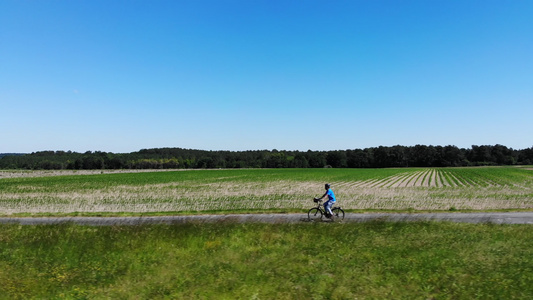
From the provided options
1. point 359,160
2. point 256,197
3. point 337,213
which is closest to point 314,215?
point 337,213

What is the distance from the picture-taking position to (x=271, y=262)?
1184cm

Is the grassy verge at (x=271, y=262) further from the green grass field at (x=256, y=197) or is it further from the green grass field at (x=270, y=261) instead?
the green grass field at (x=256, y=197)

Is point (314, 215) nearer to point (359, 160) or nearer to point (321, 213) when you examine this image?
point (321, 213)

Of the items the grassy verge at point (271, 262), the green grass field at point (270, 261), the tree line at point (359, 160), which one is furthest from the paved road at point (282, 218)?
the tree line at point (359, 160)

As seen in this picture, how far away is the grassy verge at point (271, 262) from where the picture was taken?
953 centimetres

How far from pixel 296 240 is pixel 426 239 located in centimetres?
544

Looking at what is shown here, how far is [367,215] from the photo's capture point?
22500mm

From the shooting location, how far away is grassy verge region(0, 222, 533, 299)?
9531 mm

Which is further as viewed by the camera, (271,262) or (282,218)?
(282,218)

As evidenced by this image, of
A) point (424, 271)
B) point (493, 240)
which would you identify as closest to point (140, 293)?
point (424, 271)

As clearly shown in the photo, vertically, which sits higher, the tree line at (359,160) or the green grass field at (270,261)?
the tree line at (359,160)

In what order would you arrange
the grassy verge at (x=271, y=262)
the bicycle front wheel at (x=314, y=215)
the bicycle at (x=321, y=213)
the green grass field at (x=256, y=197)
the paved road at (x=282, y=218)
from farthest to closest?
the green grass field at (x=256, y=197), the bicycle front wheel at (x=314, y=215), the bicycle at (x=321, y=213), the paved road at (x=282, y=218), the grassy verge at (x=271, y=262)

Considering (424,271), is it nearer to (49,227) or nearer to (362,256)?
(362,256)

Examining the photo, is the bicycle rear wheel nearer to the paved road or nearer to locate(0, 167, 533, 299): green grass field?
the paved road
